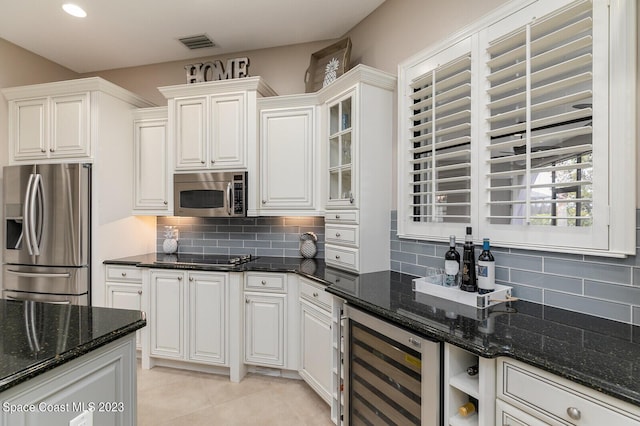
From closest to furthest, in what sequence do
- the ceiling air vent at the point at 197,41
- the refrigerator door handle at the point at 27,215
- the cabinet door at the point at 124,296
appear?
the refrigerator door handle at the point at 27,215 < the cabinet door at the point at 124,296 < the ceiling air vent at the point at 197,41

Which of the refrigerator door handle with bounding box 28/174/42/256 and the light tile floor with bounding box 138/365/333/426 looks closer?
the light tile floor with bounding box 138/365/333/426

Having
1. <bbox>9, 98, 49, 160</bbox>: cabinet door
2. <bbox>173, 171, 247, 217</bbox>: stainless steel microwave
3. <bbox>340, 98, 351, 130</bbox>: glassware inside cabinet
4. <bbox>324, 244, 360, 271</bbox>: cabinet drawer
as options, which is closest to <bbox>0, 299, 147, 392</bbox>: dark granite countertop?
<bbox>324, 244, 360, 271</bbox>: cabinet drawer

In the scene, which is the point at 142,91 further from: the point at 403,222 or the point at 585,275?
the point at 585,275

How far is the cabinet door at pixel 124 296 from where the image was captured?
9.27 ft

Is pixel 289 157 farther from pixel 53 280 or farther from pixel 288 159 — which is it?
pixel 53 280

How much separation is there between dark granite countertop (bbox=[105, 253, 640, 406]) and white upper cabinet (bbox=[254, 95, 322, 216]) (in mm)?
1098

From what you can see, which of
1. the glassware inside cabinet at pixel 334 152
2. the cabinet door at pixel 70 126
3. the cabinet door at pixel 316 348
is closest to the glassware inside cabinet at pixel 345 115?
the glassware inside cabinet at pixel 334 152

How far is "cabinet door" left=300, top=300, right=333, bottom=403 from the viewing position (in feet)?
6.94

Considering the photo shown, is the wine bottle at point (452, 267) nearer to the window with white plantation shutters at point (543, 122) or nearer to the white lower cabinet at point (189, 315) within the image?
the window with white plantation shutters at point (543, 122)

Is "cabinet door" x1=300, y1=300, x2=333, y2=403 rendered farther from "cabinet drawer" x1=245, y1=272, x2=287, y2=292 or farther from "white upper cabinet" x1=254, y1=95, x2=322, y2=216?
"white upper cabinet" x1=254, y1=95, x2=322, y2=216

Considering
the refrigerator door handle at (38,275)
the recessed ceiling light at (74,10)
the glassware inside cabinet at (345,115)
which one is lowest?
the refrigerator door handle at (38,275)

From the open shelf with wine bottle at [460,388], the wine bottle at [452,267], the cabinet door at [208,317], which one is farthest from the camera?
the cabinet door at [208,317]

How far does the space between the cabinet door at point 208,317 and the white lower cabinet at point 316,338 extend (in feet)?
2.18

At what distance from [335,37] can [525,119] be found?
2.04 meters
